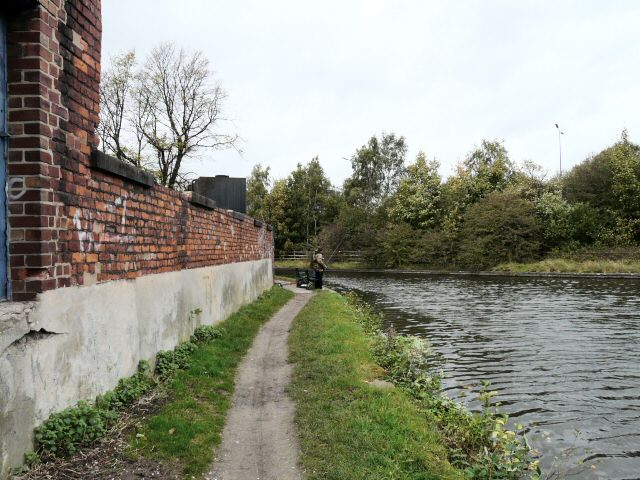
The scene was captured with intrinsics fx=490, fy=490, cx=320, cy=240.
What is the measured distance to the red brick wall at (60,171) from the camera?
338 centimetres

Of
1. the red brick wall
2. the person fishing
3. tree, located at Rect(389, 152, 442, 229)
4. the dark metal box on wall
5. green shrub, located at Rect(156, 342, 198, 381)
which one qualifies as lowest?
green shrub, located at Rect(156, 342, 198, 381)

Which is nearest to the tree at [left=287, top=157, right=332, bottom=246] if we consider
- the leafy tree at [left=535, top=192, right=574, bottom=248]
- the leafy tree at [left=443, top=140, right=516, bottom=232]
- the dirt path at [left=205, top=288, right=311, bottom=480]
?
the leafy tree at [left=443, top=140, right=516, bottom=232]

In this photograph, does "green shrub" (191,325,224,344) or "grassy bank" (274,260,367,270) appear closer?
"green shrub" (191,325,224,344)

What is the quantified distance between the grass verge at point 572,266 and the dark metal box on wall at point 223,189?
77.8 feet

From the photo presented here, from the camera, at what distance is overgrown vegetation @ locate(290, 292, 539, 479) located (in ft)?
12.7

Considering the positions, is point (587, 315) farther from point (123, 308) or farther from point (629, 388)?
point (123, 308)

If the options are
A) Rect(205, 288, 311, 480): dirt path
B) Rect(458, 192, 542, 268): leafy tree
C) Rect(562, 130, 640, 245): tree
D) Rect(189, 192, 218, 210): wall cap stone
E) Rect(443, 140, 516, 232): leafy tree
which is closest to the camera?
Rect(205, 288, 311, 480): dirt path

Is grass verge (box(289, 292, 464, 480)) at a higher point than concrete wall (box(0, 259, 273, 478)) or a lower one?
lower

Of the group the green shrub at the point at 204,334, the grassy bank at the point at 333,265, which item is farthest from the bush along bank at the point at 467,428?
the grassy bank at the point at 333,265

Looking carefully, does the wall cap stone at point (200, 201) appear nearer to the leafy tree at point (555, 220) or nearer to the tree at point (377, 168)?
the leafy tree at point (555, 220)

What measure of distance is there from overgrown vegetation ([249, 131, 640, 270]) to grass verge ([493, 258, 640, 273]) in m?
1.94

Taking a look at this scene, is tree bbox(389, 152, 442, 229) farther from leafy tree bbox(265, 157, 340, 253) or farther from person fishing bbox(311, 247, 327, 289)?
person fishing bbox(311, 247, 327, 289)

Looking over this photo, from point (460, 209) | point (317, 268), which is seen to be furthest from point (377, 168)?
point (317, 268)

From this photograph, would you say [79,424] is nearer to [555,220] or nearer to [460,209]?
[555,220]
